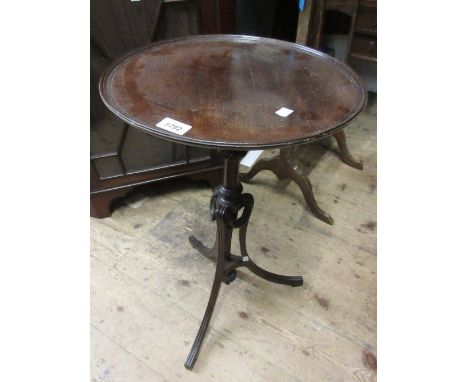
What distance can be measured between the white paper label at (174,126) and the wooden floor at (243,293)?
2.60 ft

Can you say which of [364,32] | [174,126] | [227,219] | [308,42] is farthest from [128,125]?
[364,32]

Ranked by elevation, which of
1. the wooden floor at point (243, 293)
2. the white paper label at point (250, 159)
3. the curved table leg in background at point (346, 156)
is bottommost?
the wooden floor at point (243, 293)

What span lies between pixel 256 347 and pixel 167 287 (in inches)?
16.3

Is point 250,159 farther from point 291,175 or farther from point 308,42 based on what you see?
point 308,42

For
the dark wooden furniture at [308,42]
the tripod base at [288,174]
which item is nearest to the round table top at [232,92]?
the dark wooden furniture at [308,42]

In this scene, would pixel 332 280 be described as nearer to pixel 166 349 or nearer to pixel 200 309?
pixel 200 309

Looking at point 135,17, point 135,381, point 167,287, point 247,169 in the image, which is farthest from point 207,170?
point 135,381

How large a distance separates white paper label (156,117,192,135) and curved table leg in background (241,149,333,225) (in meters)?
0.99

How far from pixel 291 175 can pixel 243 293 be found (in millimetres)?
646

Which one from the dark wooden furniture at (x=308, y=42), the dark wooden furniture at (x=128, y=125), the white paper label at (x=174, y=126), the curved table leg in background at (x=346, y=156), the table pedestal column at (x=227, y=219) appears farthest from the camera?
the curved table leg in background at (x=346, y=156)

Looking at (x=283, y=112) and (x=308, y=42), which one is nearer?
(x=283, y=112)

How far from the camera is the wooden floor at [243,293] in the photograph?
1138mm

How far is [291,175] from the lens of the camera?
1.70 meters

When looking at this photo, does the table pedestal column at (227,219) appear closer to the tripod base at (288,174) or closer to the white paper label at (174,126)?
the white paper label at (174,126)
